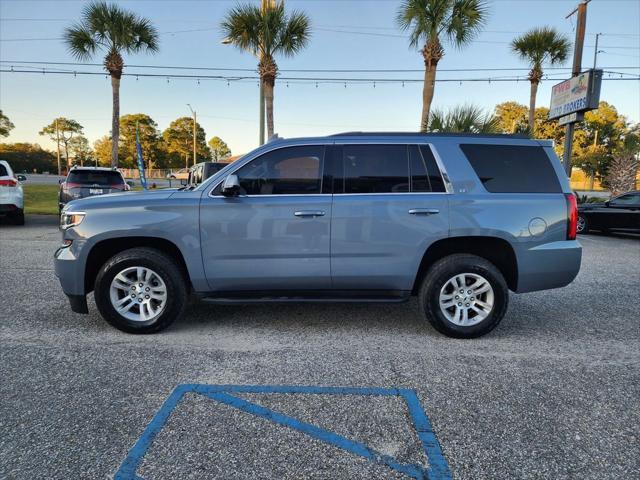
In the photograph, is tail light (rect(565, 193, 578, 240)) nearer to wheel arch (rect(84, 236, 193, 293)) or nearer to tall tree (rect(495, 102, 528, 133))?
wheel arch (rect(84, 236, 193, 293))

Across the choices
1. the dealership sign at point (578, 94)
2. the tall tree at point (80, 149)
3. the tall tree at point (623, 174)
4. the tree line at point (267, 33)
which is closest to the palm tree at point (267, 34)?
the tree line at point (267, 33)

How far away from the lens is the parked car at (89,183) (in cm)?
1134

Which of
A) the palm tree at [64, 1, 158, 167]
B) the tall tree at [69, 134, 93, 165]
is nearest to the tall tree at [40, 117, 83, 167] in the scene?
the tall tree at [69, 134, 93, 165]

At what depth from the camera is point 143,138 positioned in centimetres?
7731

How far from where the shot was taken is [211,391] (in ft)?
9.43

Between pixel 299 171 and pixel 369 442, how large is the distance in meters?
2.51

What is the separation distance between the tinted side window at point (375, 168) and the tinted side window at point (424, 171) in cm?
7

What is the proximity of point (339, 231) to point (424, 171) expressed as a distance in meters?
1.02

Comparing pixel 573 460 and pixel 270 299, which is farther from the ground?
pixel 270 299

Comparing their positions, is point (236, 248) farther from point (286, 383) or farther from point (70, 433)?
point (70, 433)

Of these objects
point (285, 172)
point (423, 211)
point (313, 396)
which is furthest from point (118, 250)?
point (423, 211)

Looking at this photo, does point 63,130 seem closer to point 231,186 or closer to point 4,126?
point 4,126

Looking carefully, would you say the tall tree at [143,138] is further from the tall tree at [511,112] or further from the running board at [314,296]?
the running board at [314,296]

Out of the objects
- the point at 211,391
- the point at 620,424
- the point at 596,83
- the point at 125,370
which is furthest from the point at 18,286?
the point at 596,83
